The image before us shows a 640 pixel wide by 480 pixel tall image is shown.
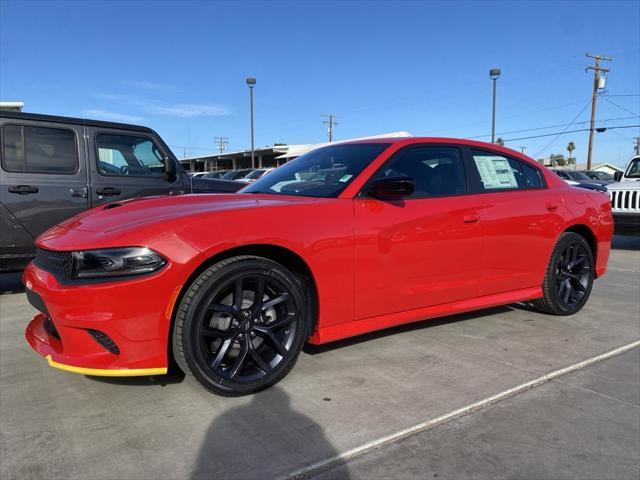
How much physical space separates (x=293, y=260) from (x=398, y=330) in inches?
58.2

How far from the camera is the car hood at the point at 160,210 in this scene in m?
2.68

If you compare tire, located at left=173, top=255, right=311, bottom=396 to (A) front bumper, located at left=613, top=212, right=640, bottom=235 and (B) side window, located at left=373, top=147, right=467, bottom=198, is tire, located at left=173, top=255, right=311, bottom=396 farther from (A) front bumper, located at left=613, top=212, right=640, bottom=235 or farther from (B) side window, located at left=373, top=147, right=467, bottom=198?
(A) front bumper, located at left=613, top=212, right=640, bottom=235

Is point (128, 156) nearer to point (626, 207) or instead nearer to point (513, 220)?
point (513, 220)

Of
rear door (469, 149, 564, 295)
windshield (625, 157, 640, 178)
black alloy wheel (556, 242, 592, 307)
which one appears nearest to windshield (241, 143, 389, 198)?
rear door (469, 149, 564, 295)

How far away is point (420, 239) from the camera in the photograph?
3.38 metres

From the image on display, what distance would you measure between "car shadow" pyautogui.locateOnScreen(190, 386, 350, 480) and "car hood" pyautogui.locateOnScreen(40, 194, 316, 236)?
1.08 metres

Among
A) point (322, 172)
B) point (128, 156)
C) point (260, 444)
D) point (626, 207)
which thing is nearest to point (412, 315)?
point (322, 172)

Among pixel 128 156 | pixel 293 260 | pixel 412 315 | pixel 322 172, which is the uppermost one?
pixel 128 156

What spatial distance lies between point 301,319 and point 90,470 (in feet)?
4.34

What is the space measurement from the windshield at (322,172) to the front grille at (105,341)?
1.53 meters

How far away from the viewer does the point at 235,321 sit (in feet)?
9.21

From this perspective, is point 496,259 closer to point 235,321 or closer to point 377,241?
point 377,241

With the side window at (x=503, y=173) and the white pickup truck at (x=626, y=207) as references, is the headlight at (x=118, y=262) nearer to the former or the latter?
the side window at (x=503, y=173)

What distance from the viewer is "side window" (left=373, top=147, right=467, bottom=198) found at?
3537mm
